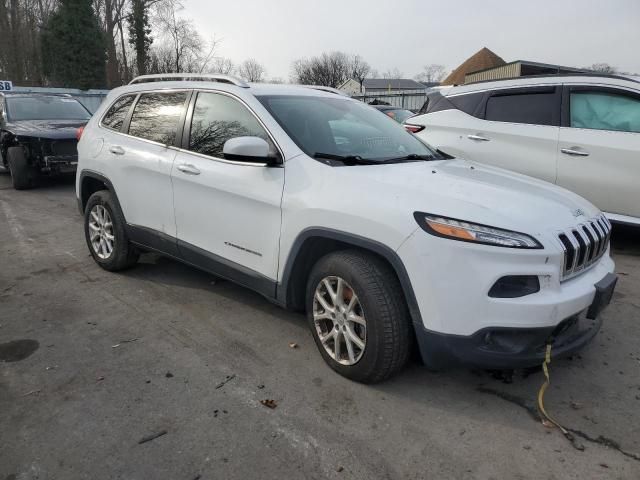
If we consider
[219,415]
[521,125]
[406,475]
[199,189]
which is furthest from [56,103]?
[406,475]

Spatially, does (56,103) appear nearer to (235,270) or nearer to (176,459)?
(235,270)

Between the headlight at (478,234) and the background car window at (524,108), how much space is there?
3573 mm

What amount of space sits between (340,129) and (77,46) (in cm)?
3407

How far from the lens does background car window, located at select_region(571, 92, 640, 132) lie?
4.91 meters

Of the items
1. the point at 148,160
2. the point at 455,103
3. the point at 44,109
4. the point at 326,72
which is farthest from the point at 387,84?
the point at 148,160

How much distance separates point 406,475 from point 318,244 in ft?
4.41

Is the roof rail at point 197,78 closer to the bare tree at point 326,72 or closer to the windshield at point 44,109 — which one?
the windshield at point 44,109

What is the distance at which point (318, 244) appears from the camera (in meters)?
2.96

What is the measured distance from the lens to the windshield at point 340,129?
3.20 meters

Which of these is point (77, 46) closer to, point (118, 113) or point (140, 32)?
point (140, 32)

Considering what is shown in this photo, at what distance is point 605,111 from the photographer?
5051 mm

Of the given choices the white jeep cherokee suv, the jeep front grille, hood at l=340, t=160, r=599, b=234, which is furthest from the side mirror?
the jeep front grille

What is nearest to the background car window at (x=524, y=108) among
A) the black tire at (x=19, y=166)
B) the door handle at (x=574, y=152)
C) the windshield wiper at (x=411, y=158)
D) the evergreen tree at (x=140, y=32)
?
the door handle at (x=574, y=152)

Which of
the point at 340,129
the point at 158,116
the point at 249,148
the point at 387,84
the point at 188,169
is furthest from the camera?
the point at 387,84
